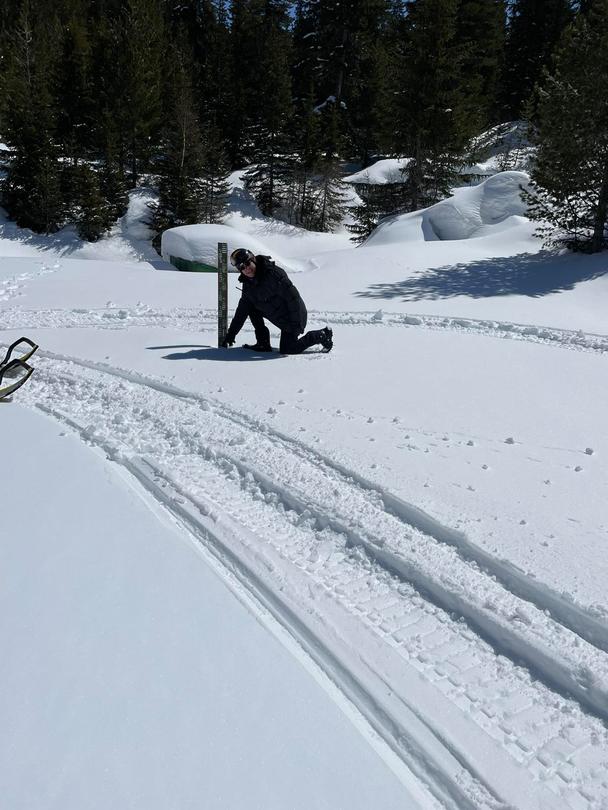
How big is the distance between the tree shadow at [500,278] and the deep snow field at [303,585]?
4.18 meters

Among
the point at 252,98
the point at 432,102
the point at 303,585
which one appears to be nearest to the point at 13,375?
the point at 303,585

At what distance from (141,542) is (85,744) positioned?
113cm

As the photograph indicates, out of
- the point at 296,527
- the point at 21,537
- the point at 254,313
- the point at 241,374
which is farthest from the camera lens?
the point at 254,313

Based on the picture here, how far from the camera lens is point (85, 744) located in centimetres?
167

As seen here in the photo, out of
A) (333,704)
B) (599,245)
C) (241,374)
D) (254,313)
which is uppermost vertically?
(599,245)

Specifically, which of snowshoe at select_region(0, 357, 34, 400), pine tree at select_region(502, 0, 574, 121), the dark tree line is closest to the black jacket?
snowshoe at select_region(0, 357, 34, 400)

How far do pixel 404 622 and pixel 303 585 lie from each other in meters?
0.47

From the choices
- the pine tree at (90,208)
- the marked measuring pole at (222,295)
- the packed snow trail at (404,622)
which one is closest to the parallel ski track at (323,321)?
the marked measuring pole at (222,295)

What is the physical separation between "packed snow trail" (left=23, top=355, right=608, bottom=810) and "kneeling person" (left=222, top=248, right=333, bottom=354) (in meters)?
2.40

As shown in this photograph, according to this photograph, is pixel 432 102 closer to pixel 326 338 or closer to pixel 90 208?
pixel 90 208

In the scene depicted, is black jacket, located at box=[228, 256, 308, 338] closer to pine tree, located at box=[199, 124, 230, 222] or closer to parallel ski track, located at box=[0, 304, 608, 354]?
parallel ski track, located at box=[0, 304, 608, 354]

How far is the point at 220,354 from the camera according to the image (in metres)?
6.22

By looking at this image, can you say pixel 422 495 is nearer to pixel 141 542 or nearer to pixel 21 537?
pixel 141 542

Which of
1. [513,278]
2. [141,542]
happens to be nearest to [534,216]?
[513,278]
